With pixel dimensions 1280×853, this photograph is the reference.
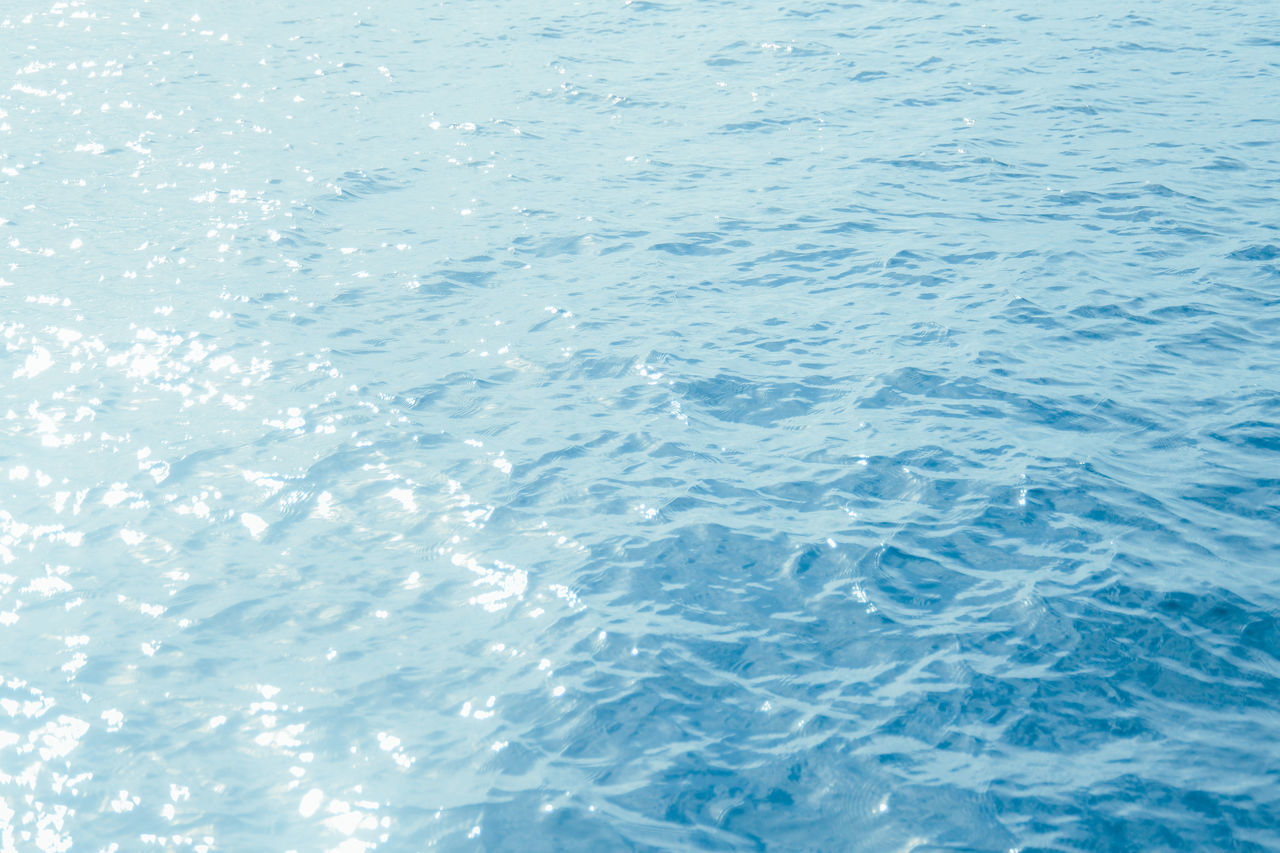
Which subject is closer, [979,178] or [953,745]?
[953,745]

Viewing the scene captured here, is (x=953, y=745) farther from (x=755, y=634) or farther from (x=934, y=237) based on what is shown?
(x=934, y=237)

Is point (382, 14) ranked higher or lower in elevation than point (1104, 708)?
higher

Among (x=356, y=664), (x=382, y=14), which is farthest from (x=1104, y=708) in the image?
(x=382, y=14)

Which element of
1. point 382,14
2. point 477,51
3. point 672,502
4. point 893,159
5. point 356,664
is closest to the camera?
point 356,664

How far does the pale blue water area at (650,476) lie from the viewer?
11.8m

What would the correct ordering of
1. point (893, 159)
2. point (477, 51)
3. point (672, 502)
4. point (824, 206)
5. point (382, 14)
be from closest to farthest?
point (672, 502)
point (824, 206)
point (893, 159)
point (477, 51)
point (382, 14)

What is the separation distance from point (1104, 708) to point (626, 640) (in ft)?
17.5

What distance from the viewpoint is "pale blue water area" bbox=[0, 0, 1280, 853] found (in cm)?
1179

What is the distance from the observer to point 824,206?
83.7 feet

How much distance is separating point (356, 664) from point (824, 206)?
634 inches

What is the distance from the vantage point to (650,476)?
16641 millimetres

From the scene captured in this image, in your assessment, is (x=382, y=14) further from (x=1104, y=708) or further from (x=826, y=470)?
(x=1104, y=708)

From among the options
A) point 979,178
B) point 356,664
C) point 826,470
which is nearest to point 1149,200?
point 979,178

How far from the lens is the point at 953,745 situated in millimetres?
11977
